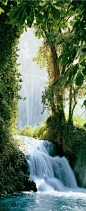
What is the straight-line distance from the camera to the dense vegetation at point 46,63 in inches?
82.7

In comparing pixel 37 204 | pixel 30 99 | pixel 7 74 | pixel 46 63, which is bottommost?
pixel 37 204

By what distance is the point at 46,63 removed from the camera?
12938mm

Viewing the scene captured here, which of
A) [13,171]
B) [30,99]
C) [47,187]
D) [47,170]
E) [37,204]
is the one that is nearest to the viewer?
[37,204]

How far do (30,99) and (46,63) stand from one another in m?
14.7

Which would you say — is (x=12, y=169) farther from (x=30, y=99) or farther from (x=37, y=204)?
(x=30, y=99)

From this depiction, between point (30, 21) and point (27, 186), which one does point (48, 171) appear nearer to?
point (27, 186)

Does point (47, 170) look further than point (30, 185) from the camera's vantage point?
Yes


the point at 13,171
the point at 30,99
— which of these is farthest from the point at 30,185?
the point at 30,99

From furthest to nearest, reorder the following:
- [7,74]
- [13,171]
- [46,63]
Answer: [46,63], [7,74], [13,171]

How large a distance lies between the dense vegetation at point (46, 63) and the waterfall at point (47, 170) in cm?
58

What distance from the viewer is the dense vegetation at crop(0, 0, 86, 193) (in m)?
2.10

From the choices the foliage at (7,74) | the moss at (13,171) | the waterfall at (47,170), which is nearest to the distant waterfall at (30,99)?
the waterfall at (47,170)

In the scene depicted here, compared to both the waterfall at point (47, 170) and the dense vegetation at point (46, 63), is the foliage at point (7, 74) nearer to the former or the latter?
the dense vegetation at point (46, 63)

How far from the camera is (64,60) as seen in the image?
84.6 inches
